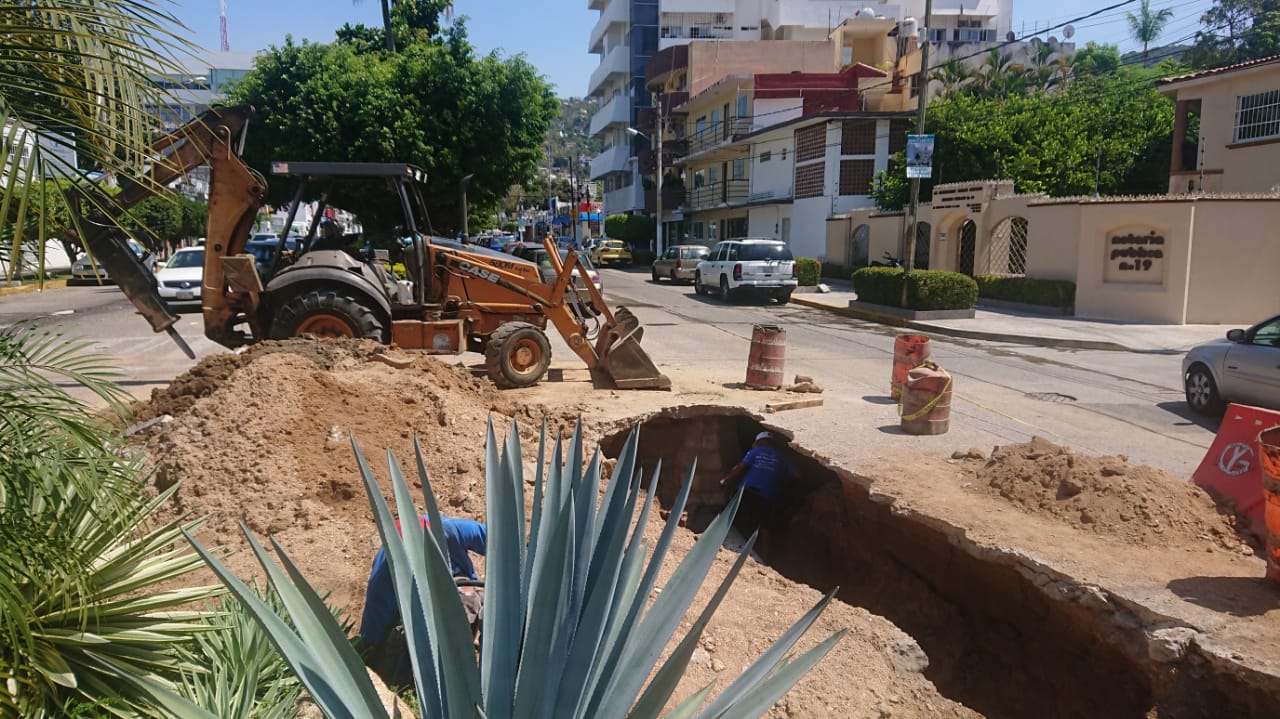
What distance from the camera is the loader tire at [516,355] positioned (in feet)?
33.0

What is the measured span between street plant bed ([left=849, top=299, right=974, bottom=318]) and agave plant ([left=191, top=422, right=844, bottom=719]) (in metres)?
19.3

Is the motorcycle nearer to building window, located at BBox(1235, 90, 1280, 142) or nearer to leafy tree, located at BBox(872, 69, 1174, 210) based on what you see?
leafy tree, located at BBox(872, 69, 1174, 210)

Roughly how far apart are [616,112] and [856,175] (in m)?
35.5

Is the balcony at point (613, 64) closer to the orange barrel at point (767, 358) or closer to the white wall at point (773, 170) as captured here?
the white wall at point (773, 170)

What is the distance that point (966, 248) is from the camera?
26297 millimetres

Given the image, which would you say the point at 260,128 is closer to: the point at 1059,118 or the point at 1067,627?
the point at 1067,627

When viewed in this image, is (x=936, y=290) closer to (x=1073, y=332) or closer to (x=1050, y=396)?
(x=1073, y=332)

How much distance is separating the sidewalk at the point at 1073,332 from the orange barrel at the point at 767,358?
9.43 meters

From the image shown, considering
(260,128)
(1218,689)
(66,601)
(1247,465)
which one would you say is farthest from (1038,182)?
(66,601)

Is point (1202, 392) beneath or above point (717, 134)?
beneath

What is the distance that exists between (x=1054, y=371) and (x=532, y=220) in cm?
8221

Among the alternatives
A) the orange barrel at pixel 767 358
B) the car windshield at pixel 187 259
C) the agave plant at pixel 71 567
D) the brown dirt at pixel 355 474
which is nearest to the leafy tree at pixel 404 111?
the car windshield at pixel 187 259

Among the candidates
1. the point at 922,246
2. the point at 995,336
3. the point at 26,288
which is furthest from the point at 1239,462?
the point at 922,246

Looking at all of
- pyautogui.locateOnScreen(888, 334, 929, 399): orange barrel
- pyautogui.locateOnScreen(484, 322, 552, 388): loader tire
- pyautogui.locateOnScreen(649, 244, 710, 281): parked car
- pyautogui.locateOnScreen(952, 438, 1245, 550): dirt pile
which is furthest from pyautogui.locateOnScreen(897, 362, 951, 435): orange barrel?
pyautogui.locateOnScreen(649, 244, 710, 281): parked car
